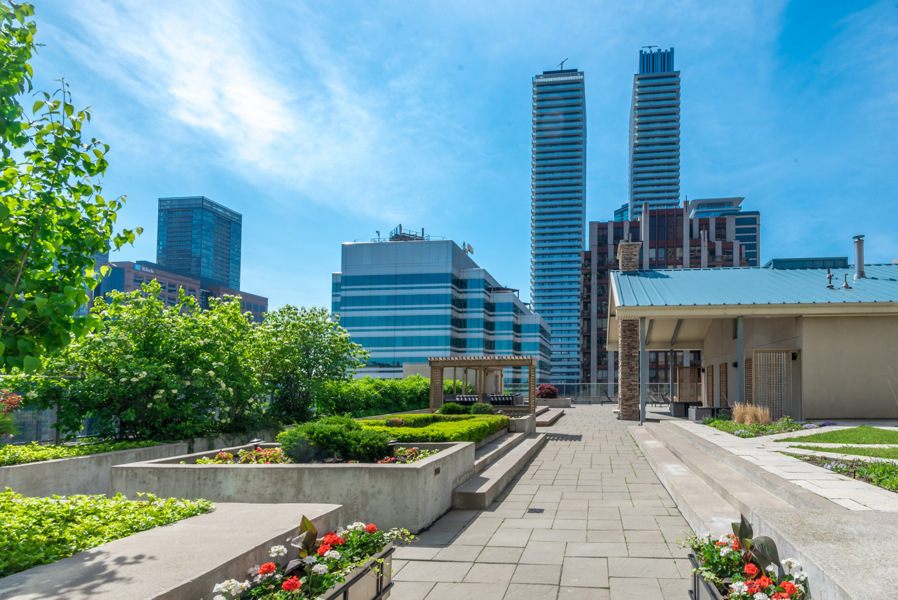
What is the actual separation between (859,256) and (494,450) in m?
15.1

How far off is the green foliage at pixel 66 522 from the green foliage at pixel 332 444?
2.32 metres

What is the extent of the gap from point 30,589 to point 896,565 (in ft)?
15.3

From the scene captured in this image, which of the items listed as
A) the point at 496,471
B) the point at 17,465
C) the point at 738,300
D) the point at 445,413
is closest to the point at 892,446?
the point at 496,471

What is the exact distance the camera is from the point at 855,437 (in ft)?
35.1

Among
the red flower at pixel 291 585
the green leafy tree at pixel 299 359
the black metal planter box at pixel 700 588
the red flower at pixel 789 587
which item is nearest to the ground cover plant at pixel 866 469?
the black metal planter box at pixel 700 588

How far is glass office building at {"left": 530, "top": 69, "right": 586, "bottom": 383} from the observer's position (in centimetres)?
17662

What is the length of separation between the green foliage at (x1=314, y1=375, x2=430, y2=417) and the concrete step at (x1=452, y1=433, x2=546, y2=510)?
5.68m

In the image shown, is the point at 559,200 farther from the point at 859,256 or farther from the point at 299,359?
the point at 299,359

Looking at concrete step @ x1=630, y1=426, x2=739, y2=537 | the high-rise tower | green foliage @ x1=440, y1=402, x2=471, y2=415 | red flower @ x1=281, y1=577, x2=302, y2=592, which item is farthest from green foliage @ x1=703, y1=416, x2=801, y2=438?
the high-rise tower

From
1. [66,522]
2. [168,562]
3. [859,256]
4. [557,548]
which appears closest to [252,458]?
[66,522]

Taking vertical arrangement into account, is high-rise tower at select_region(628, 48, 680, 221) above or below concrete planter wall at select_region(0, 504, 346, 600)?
above

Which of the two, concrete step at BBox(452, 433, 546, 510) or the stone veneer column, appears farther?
the stone veneer column

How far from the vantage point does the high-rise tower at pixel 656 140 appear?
17112 cm

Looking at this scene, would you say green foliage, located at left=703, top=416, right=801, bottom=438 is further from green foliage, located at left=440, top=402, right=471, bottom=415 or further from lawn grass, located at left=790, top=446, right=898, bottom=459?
green foliage, located at left=440, top=402, right=471, bottom=415
